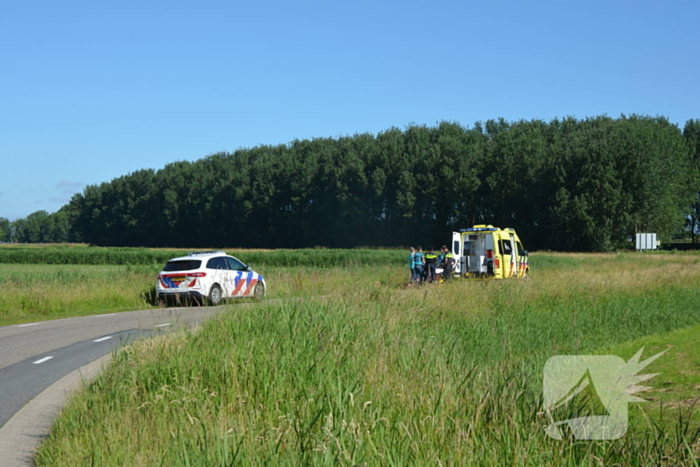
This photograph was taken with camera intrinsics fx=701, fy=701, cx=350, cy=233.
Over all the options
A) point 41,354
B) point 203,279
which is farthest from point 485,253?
point 41,354

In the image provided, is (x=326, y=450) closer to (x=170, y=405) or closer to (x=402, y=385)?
(x=402, y=385)

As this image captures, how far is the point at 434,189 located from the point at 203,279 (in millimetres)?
63134

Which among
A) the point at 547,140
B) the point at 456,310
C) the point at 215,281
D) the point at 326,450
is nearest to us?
the point at 326,450

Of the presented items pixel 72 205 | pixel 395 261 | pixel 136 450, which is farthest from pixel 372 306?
pixel 72 205

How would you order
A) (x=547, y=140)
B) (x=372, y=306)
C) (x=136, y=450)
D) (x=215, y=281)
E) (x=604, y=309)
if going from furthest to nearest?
(x=547, y=140), (x=215, y=281), (x=604, y=309), (x=372, y=306), (x=136, y=450)

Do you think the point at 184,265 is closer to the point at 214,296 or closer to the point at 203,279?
the point at 203,279

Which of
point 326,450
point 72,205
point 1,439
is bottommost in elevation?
point 1,439

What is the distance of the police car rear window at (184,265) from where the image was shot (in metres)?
21.8

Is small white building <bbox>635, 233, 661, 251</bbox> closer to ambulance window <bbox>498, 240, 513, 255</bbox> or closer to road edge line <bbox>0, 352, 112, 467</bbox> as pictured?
ambulance window <bbox>498, 240, 513, 255</bbox>

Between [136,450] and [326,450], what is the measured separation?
1.82 metres

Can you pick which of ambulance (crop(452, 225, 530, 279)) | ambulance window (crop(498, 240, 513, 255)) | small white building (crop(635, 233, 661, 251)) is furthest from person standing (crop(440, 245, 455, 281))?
small white building (crop(635, 233, 661, 251))

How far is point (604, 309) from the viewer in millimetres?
17141

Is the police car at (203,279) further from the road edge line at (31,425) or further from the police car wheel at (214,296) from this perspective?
the road edge line at (31,425)

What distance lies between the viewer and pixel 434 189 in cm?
8269
